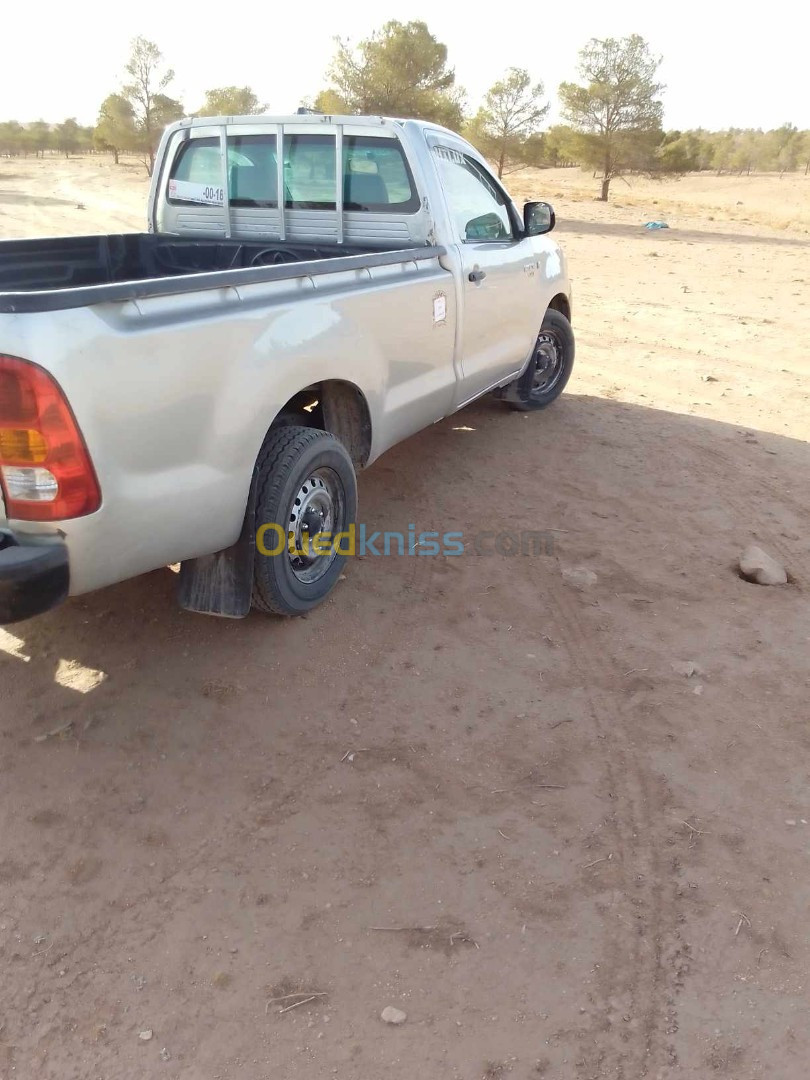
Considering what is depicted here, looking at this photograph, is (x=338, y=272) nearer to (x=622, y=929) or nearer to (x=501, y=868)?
(x=501, y=868)

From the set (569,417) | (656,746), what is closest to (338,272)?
(656,746)

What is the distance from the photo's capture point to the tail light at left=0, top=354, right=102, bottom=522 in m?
2.34

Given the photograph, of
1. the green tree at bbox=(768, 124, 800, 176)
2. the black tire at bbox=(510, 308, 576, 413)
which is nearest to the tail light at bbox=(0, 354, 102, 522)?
the black tire at bbox=(510, 308, 576, 413)

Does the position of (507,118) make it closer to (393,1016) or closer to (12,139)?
(393,1016)

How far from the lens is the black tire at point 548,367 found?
6355 millimetres

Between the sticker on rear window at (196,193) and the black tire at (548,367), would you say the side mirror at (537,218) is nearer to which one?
the black tire at (548,367)

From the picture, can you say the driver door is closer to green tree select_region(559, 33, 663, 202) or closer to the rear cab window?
the rear cab window

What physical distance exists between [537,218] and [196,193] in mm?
2117

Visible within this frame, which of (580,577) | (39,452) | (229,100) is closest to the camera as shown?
(39,452)

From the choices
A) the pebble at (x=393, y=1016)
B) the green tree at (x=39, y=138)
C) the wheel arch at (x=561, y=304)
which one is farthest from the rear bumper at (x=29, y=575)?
the green tree at (x=39, y=138)

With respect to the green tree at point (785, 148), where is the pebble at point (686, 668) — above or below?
below

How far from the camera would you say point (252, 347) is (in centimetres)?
300

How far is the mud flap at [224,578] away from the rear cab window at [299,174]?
2.16 m

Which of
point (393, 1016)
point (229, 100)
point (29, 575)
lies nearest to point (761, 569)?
point (393, 1016)
